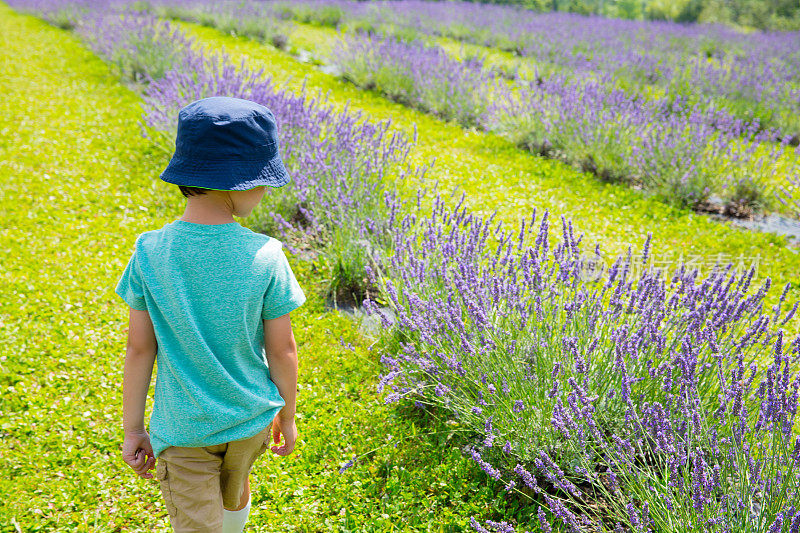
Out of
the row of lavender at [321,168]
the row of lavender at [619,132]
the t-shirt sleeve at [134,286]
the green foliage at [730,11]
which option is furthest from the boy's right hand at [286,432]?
the green foliage at [730,11]

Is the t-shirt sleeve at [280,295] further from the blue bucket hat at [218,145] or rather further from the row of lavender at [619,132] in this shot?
the row of lavender at [619,132]

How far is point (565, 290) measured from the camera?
2.82 meters

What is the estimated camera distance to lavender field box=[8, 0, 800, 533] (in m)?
2.00

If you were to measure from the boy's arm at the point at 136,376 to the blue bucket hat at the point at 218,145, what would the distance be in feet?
1.44

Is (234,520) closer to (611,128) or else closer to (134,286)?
(134,286)

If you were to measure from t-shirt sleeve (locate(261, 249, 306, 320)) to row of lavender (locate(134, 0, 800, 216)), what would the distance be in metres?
5.07

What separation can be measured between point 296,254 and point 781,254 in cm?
412

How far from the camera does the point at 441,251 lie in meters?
3.23

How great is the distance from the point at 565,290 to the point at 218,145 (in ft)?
6.42

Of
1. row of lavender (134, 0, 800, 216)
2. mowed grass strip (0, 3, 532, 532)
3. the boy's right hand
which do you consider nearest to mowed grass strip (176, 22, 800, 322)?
row of lavender (134, 0, 800, 216)

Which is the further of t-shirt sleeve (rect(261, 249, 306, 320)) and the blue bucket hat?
t-shirt sleeve (rect(261, 249, 306, 320))

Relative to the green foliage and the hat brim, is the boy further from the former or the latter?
the green foliage

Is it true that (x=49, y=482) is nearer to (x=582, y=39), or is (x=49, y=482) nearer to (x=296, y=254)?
(x=296, y=254)

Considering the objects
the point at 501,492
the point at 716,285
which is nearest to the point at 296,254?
the point at 501,492
